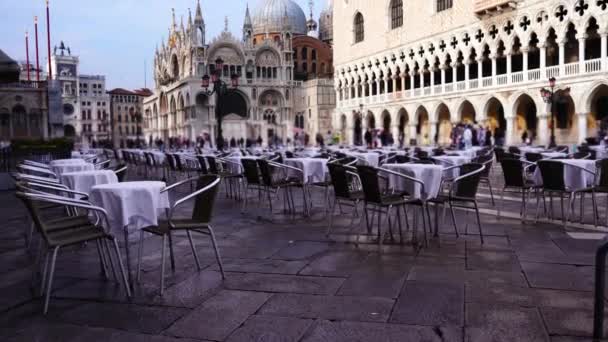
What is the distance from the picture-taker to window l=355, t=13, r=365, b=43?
44.9 meters

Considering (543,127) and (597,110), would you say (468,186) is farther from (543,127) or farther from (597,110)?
(597,110)

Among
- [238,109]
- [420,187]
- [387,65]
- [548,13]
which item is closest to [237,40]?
[238,109]

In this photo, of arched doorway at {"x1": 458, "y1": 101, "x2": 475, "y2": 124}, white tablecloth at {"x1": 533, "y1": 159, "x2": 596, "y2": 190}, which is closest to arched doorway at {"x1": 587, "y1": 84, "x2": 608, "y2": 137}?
arched doorway at {"x1": 458, "y1": 101, "x2": 475, "y2": 124}

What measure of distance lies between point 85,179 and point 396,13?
36803 millimetres

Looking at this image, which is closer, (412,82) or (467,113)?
(467,113)

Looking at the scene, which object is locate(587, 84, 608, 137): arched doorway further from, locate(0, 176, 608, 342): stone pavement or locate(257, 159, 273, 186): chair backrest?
locate(0, 176, 608, 342): stone pavement

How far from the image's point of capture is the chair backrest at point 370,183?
224 inches

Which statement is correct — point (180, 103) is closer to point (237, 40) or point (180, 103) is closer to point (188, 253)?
point (237, 40)

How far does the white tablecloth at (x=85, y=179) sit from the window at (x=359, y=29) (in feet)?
133

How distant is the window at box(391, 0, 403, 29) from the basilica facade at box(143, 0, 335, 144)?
17.2 meters

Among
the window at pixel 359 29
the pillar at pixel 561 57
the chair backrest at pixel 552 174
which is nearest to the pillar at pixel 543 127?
the pillar at pixel 561 57

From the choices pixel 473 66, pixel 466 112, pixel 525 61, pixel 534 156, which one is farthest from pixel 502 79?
pixel 534 156

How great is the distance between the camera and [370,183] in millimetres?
5797

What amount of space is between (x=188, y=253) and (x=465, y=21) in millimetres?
30535
